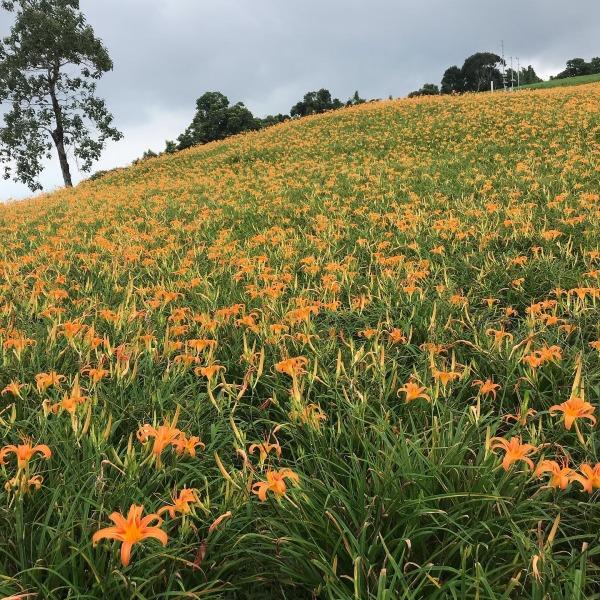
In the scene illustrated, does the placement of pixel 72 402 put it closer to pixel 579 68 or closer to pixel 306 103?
pixel 306 103

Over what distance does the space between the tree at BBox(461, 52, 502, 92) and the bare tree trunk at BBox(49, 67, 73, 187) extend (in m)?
69.6

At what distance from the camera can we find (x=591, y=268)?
131 inches

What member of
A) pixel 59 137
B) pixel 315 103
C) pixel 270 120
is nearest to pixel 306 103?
pixel 315 103

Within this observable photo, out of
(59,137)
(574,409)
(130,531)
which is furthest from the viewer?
(59,137)

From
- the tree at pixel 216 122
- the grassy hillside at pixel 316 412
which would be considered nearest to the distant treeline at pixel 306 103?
the tree at pixel 216 122

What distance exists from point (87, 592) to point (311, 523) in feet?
2.03

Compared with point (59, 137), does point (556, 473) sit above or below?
below

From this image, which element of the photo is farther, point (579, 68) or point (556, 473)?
point (579, 68)

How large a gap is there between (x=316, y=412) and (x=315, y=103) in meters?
52.0

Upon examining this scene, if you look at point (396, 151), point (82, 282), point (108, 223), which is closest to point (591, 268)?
point (82, 282)

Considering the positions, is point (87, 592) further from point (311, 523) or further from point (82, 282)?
point (82, 282)

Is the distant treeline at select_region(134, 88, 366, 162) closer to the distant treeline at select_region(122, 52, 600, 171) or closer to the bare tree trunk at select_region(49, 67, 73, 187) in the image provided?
the distant treeline at select_region(122, 52, 600, 171)

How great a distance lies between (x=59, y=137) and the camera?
24.2 meters

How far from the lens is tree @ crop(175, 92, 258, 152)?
3697 centimetres
